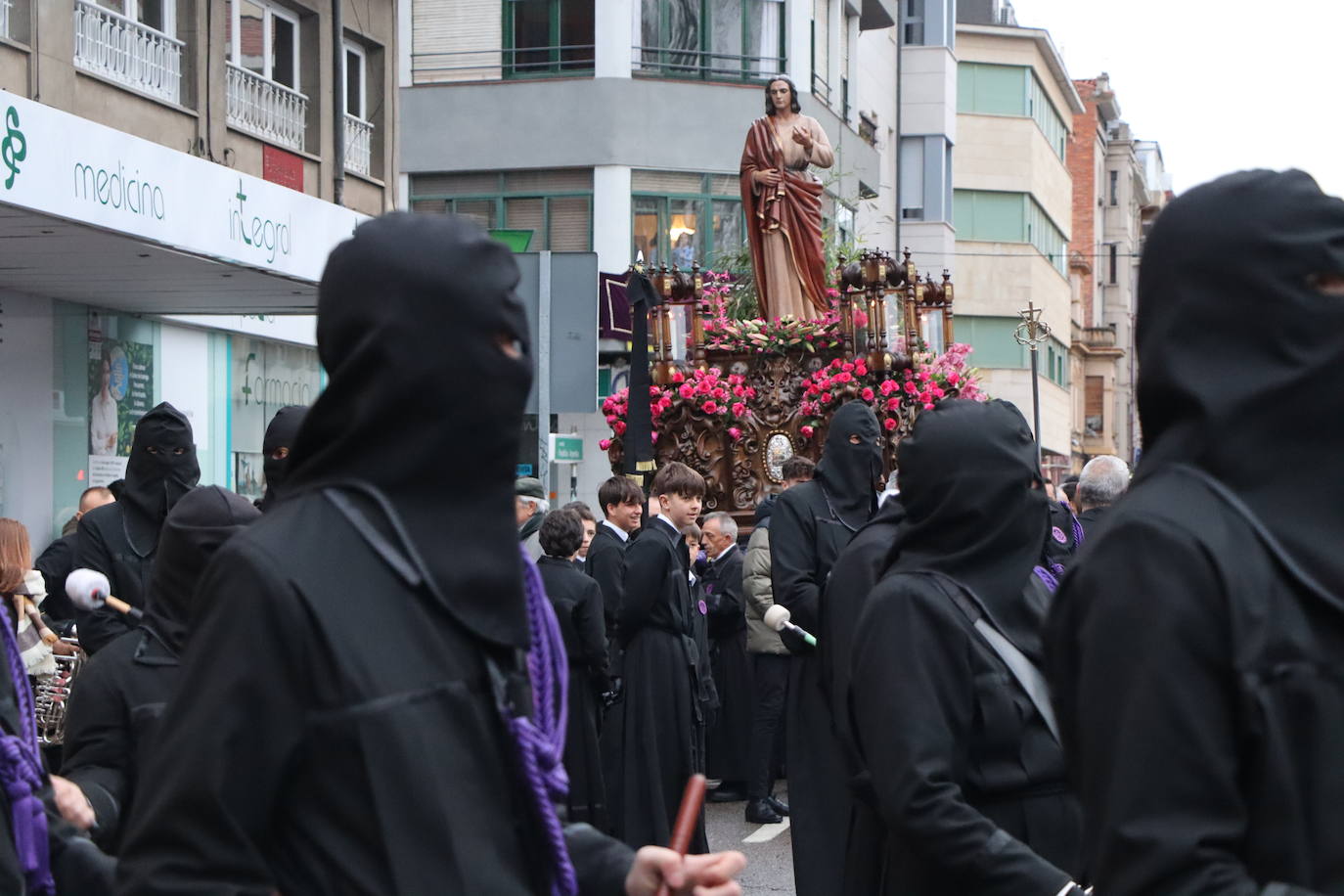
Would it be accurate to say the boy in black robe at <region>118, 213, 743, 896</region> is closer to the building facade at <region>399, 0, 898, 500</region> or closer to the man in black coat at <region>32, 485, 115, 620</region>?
the man in black coat at <region>32, 485, 115, 620</region>

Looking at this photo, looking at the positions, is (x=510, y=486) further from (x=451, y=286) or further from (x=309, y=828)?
(x=309, y=828)

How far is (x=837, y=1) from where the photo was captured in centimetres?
3528

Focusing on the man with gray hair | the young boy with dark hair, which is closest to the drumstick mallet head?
the young boy with dark hair

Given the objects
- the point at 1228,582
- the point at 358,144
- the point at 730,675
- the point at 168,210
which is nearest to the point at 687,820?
the point at 1228,582

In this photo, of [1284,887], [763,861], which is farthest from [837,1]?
[1284,887]

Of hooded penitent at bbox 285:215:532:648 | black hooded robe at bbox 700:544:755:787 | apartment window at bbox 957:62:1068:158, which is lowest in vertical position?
black hooded robe at bbox 700:544:755:787

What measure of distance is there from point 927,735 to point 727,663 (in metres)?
10.1

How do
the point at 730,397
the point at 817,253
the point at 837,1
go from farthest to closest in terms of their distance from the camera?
the point at 837,1 < the point at 817,253 < the point at 730,397

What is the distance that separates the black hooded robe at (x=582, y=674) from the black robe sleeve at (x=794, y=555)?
1.11 metres

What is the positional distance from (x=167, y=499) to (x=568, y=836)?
19.2 ft

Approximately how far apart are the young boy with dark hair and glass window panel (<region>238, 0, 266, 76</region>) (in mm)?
11012

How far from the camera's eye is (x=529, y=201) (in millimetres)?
30859

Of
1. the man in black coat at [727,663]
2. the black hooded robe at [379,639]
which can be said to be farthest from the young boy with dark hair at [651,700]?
the black hooded robe at [379,639]

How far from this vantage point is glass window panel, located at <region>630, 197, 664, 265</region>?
30.2 m
